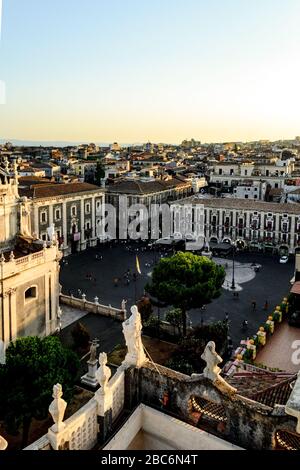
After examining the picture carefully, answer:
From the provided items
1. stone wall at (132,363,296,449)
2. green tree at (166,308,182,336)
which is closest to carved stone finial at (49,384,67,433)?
stone wall at (132,363,296,449)

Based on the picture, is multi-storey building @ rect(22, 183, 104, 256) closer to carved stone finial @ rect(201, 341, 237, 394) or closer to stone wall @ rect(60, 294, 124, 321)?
stone wall @ rect(60, 294, 124, 321)

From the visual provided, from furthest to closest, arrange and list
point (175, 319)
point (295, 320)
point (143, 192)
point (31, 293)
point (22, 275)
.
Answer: point (143, 192) → point (295, 320) → point (175, 319) → point (31, 293) → point (22, 275)

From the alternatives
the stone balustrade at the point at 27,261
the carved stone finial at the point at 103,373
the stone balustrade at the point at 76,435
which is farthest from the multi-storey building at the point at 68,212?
the stone balustrade at the point at 76,435

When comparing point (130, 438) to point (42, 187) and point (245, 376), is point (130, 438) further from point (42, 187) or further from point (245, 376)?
point (42, 187)

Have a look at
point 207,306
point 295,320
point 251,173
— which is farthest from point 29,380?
point 251,173

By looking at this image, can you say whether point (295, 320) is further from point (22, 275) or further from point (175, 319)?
point (22, 275)
